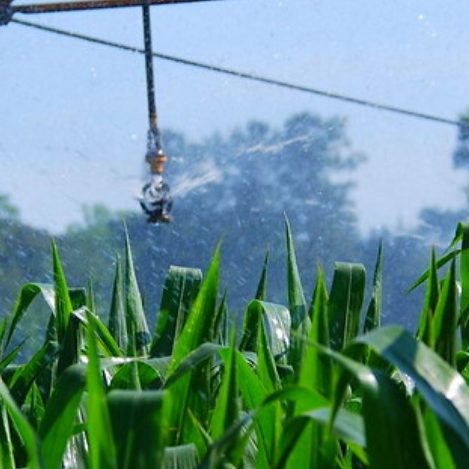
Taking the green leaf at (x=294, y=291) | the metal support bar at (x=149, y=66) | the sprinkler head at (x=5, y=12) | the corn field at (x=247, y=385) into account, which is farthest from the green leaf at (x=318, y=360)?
the sprinkler head at (x=5, y=12)

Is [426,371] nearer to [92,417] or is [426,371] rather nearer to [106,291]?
[92,417]

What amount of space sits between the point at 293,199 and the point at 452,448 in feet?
26.0

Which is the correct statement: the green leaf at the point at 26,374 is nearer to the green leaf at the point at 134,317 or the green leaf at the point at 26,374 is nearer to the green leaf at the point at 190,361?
the green leaf at the point at 134,317

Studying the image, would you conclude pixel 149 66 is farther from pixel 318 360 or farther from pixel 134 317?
pixel 318 360

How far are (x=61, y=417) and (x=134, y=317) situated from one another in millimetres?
324

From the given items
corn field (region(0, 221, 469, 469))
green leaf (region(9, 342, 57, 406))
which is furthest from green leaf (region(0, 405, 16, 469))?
green leaf (region(9, 342, 57, 406))

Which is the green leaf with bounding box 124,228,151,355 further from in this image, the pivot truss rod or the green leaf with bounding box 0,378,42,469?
the pivot truss rod

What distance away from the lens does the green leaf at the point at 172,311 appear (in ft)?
2.22

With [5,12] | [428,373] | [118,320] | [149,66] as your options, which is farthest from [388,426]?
[5,12]

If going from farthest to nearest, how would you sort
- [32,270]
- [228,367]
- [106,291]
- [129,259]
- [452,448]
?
[32,270], [106,291], [129,259], [228,367], [452,448]

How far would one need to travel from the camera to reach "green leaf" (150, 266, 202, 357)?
68 centimetres

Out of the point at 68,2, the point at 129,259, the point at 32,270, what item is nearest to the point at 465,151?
the point at 32,270

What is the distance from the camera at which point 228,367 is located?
0.45 m

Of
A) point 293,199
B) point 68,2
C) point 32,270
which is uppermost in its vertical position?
point 68,2
